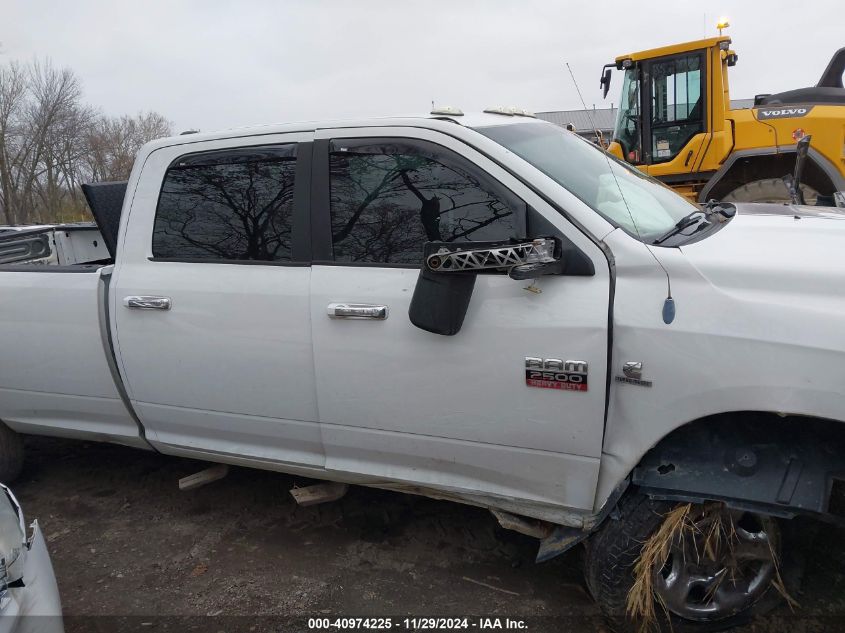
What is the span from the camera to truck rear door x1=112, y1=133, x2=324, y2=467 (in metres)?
2.77

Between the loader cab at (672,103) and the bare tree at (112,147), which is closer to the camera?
the loader cab at (672,103)

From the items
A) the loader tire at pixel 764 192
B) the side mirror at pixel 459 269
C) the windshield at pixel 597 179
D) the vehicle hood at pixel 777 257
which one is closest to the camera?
the vehicle hood at pixel 777 257

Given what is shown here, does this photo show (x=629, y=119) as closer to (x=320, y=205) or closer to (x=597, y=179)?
(x=597, y=179)

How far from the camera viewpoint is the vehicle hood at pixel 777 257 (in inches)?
79.6

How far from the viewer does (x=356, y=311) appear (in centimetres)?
256

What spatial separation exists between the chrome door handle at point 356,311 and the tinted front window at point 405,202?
208 mm

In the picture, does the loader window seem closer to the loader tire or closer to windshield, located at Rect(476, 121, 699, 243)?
the loader tire

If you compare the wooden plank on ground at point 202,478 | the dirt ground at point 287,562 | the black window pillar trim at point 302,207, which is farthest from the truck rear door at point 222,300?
the dirt ground at point 287,562

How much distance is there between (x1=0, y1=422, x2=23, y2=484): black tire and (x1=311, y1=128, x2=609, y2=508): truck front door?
2303 millimetres

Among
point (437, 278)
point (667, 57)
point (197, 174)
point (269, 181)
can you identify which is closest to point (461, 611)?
point (437, 278)

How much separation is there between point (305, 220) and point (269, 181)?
303 mm

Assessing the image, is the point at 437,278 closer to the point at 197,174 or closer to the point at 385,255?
the point at 385,255

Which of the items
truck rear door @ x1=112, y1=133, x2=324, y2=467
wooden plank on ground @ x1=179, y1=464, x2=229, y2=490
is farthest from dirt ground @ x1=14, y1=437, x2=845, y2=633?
truck rear door @ x1=112, y1=133, x2=324, y2=467

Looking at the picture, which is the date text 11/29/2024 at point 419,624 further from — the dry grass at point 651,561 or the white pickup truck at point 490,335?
the dry grass at point 651,561
